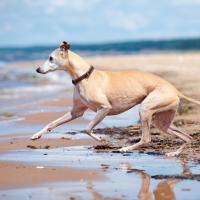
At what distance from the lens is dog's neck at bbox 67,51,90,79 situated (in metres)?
11.0

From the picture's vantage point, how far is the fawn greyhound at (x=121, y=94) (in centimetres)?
1066

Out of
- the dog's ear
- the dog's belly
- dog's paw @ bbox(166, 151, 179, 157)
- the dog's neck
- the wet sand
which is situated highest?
the dog's ear

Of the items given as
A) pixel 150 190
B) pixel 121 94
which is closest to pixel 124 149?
pixel 121 94

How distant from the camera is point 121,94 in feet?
35.8

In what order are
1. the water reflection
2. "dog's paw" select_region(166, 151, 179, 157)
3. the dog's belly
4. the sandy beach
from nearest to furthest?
the water reflection
the sandy beach
"dog's paw" select_region(166, 151, 179, 157)
the dog's belly

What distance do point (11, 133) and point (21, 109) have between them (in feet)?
16.5

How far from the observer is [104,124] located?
47.1 feet

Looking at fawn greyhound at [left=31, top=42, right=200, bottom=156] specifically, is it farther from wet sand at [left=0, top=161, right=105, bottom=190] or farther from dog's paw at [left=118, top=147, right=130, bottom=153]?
wet sand at [left=0, top=161, right=105, bottom=190]

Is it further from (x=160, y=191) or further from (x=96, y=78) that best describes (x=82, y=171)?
(x=96, y=78)

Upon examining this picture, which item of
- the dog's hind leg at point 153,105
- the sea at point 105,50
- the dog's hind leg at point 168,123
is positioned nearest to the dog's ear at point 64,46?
the dog's hind leg at point 153,105

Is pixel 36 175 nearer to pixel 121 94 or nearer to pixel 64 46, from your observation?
pixel 121 94

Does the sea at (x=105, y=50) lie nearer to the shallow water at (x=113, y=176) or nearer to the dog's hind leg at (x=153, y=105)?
the dog's hind leg at (x=153, y=105)

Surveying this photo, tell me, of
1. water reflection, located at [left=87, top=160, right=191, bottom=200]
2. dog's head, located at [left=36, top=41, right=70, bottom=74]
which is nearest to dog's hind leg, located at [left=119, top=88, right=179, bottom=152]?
dog's head, located at [left=36, top=41, right=70, bottom=74]

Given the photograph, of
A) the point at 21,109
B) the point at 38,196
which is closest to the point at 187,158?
the point at 38,196
